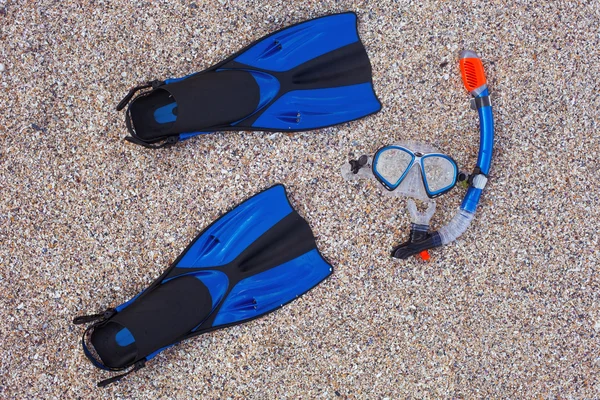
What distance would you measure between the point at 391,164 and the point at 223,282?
878mm

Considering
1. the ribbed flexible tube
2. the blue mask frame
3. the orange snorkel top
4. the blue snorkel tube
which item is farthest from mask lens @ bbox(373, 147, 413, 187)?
the orange snorkel top

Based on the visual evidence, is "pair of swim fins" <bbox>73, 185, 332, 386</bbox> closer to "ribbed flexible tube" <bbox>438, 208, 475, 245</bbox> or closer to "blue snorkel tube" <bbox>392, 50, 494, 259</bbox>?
"blue snorkel tube" <bbox>392, 50, 494, 259</bbox>

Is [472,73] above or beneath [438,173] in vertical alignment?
above

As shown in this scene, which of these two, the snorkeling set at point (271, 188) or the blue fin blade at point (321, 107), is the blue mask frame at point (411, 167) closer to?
the snorkeling set at point (271, 188)

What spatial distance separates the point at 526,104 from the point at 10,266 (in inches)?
93.9

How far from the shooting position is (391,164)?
1.82 meters

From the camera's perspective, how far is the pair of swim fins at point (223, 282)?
1.74m

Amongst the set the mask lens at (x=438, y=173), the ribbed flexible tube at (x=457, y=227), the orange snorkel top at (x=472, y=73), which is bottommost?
the ribbed flexible tube at (x=457, y=227)

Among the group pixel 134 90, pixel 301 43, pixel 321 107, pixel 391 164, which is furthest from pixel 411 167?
pixel 134 90

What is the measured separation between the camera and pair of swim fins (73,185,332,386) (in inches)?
68.4

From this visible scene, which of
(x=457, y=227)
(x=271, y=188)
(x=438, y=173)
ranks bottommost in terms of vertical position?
(x=457, y=227)

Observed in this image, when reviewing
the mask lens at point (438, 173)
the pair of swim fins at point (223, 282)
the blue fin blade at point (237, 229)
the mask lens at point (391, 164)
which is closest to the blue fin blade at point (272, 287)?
the pair of swim fins at point (223, 282)

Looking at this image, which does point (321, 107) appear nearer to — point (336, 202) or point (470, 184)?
point (336, 202)

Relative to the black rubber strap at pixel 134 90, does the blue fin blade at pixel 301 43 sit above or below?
below
